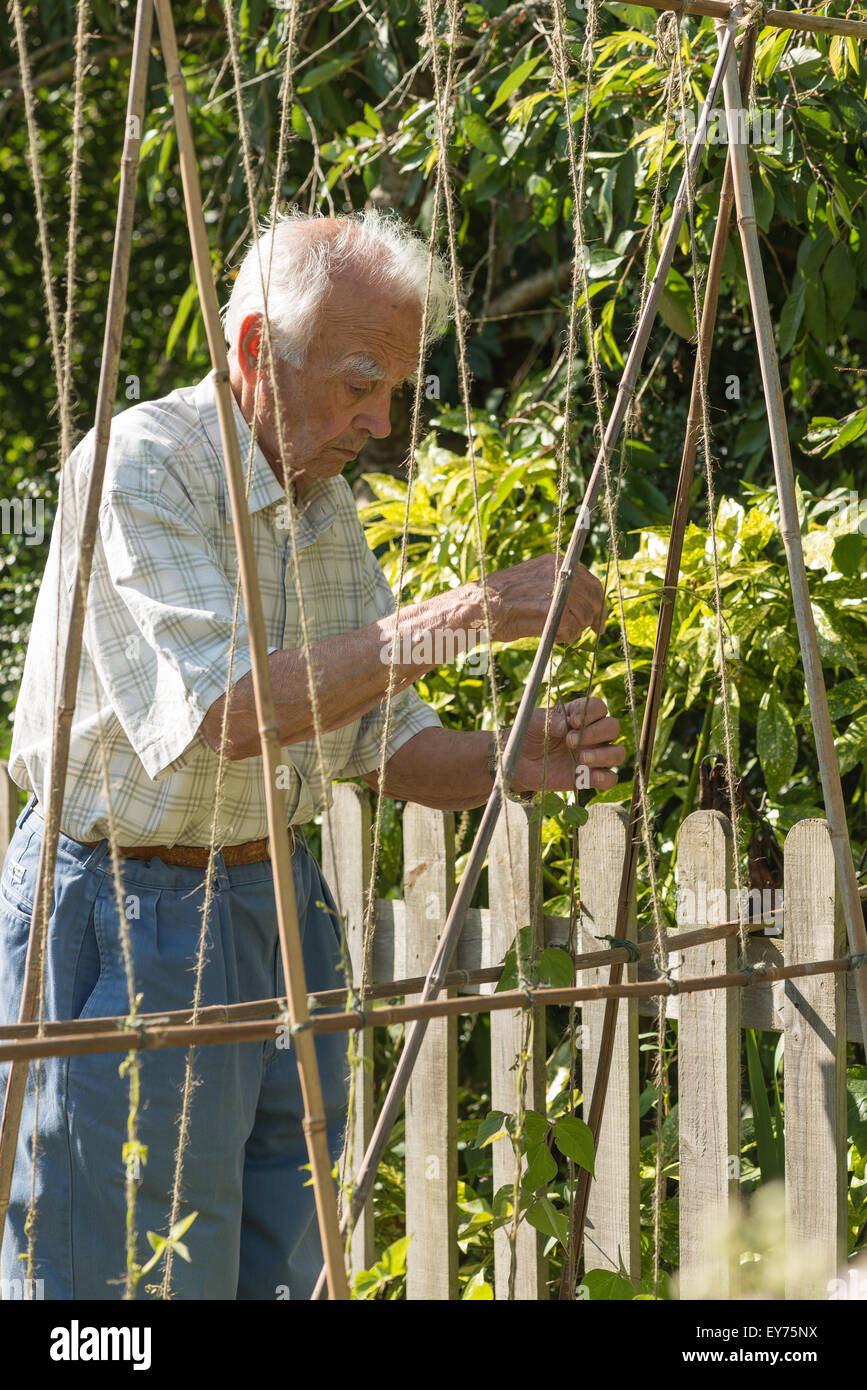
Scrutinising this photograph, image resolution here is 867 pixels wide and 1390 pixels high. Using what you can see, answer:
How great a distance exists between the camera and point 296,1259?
1.86 metres

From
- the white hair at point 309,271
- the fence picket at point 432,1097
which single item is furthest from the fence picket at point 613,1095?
the white hair at point 309,271

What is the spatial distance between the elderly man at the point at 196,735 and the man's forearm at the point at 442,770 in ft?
0.37

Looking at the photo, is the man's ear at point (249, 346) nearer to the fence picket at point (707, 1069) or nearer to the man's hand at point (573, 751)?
the man's hand at point (573, 751)

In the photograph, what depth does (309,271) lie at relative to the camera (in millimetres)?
1616

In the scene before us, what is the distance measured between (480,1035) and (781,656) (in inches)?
43.3

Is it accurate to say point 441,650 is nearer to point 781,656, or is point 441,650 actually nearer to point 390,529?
point 781,656

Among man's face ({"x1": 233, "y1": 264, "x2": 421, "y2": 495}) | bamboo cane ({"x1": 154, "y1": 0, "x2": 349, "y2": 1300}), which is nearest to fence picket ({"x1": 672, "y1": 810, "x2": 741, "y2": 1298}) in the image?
man's face ({"x1": 233, "y1": 264, "x2": 421, "y2": 495})

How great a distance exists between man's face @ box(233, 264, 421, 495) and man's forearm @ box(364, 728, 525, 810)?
1.44 ft

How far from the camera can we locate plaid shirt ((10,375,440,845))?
1.42 metres

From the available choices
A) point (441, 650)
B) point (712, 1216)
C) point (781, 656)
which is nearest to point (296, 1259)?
point (712, 1216)

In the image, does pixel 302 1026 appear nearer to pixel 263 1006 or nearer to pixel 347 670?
pixel 263 1006

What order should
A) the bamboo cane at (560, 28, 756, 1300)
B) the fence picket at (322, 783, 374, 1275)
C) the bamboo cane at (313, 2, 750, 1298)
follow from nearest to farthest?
the bamboo cane at (313, 2, 750, 1298)
the bamboo cane at (560, 28, 756, 1300)
the fence picket at (322, 783, 374, 1275)

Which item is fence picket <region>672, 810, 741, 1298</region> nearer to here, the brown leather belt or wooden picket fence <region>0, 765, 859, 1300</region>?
wooden picket fence <region>0, 765, 859, 1300</region>

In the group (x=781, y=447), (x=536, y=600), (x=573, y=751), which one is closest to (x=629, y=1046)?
(x=573, y=751)
